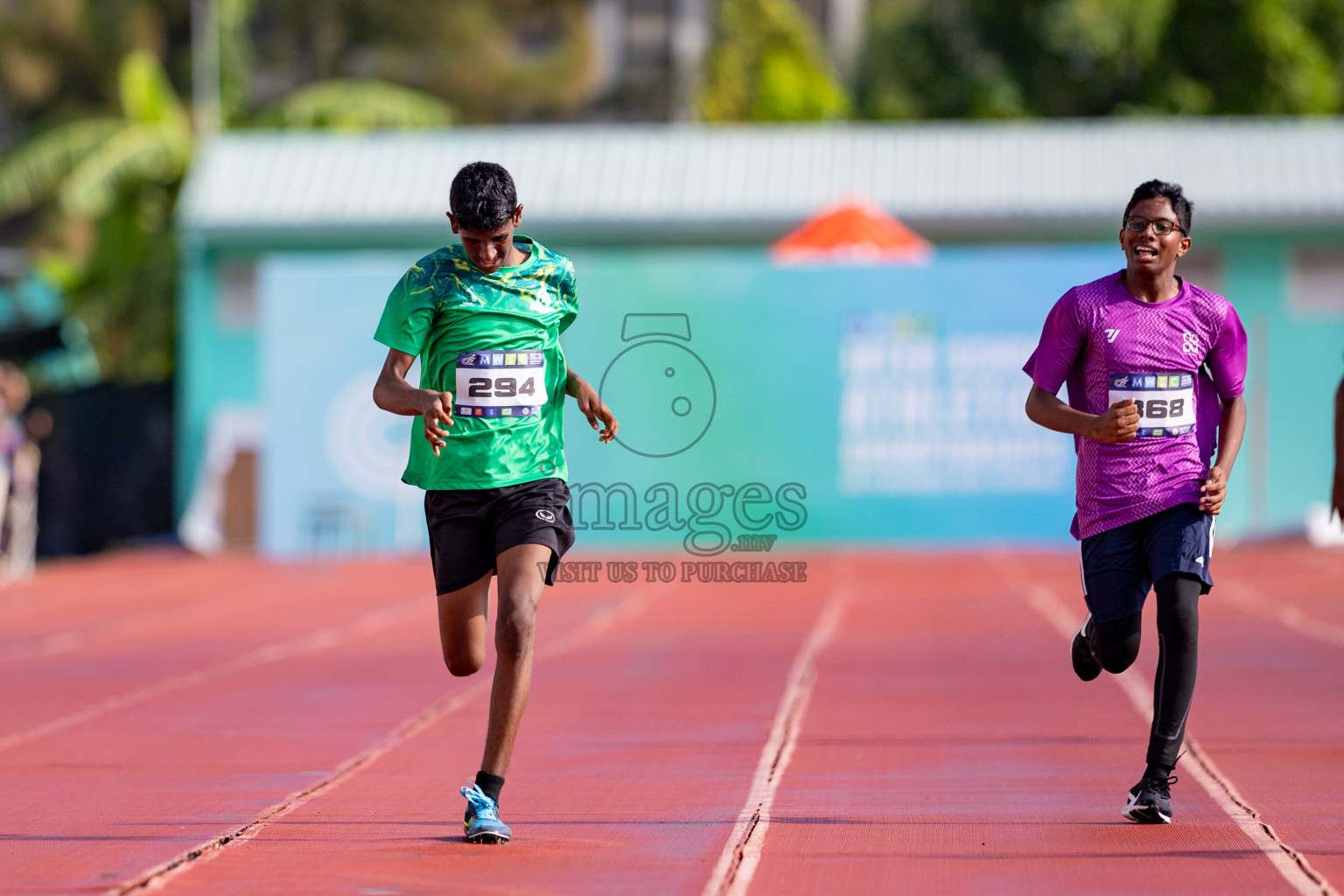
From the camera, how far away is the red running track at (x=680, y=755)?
5141mm

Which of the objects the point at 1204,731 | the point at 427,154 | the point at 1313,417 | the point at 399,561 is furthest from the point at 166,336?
the point at 1204,731

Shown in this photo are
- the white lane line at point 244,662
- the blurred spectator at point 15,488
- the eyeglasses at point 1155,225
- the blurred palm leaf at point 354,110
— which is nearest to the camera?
the eyeglasses at point 1155,225

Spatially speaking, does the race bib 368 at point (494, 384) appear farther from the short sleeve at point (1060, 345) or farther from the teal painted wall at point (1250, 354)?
the teal painted wall at point (1250, 354)

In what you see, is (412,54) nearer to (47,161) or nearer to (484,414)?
(47,161)

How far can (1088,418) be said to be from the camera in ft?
18.7

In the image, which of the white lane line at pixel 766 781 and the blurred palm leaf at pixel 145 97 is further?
the blurred palm leaf at pixel 145 97

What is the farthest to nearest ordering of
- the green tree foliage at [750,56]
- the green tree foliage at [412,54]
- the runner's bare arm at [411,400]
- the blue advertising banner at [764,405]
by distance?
the green tree foliage at [412,54] → the green tree foliage at [750,56] → the blue advertising banner at [764,405] → the runner's bare arm at [411,400]

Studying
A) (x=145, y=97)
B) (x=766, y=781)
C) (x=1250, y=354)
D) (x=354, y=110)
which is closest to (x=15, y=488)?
(x=145, y=97)

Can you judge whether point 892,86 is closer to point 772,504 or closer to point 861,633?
point 772,504

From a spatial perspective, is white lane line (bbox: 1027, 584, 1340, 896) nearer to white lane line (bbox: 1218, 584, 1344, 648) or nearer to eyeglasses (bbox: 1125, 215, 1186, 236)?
eyeglasses (bbox: 1125, 215, 1186, 236)

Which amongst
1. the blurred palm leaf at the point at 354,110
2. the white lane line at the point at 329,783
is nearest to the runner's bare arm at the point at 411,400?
the white lane line at the point at 329,783

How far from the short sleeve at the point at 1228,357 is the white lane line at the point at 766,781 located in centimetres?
193

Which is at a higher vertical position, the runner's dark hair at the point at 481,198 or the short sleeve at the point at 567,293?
the runner's dark hair at the point at 481,198

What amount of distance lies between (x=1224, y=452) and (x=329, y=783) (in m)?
3.24
